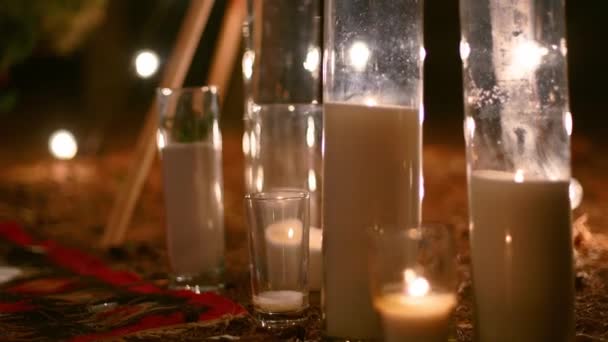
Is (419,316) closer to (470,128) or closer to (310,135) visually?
(470,128)

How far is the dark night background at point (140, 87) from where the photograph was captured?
4672 mm

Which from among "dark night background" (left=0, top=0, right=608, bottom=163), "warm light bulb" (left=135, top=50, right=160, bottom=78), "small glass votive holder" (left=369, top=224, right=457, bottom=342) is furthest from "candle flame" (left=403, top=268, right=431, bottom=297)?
"dark night background" (left=0, top=0, right=608, bottom=163)

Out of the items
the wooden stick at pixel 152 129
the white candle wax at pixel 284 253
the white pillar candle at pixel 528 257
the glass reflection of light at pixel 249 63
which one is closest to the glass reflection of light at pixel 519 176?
the white pillar candle at pixel 528 257

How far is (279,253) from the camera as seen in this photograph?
1.37 meters

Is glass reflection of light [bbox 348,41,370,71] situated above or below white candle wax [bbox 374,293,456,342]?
above

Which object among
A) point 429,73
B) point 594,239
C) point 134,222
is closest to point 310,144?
point 594,239

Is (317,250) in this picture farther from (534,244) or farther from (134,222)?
(134,222)

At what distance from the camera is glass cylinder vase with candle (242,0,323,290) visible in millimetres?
1631

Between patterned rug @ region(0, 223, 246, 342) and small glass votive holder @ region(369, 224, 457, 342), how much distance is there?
1.16 ft

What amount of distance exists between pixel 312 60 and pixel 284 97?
0.10 m

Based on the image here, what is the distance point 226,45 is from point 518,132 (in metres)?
1.42

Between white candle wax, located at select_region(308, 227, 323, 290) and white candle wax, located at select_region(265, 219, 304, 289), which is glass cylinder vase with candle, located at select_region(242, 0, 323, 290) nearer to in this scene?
white candle wax, located at select_region(308, 227, 323, 290)

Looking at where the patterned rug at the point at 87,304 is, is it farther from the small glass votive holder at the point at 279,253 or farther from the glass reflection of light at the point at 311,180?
the glass reflection of light at the point at 311,180

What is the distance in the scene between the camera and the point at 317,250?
155 centimetres
